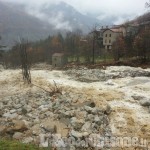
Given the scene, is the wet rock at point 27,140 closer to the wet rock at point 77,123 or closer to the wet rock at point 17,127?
the wet rock at point 17,127

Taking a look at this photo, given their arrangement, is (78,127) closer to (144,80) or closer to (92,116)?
(92,116)

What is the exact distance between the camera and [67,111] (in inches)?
642

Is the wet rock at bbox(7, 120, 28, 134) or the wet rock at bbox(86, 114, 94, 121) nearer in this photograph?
the wet rock at bbox(7, 120, 28, 134)

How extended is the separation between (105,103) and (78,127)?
14.3 ft

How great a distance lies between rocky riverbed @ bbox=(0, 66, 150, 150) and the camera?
13703 mm

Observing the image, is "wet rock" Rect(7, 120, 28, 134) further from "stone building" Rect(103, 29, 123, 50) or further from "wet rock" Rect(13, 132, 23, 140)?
"stone building" Rect(103, 29, 123, 50)

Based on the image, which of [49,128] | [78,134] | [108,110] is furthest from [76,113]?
[78,134]

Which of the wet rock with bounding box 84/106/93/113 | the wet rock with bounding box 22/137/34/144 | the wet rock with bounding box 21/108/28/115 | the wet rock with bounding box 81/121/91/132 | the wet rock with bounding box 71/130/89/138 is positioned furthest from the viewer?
the wet rock with bounding box 21/108/28/115

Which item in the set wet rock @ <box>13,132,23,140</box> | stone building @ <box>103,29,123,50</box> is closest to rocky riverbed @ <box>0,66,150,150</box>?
wet rock @ <box>13,132,23,140</box>

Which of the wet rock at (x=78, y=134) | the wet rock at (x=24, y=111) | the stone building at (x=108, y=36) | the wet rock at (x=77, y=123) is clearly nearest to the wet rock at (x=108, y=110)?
the wet rock at (x=77, y=123)

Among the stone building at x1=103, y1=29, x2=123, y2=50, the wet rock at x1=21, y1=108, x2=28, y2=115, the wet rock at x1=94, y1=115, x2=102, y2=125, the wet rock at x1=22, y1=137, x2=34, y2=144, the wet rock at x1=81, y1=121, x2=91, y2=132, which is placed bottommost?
the wet rock at x1=22, y1=137, x2=34, y2=144

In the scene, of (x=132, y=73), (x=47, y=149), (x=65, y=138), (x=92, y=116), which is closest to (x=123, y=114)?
(x=92, y=116)

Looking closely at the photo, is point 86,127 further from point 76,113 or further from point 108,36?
point 108,36

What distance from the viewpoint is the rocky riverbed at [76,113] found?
13703 millimetres
